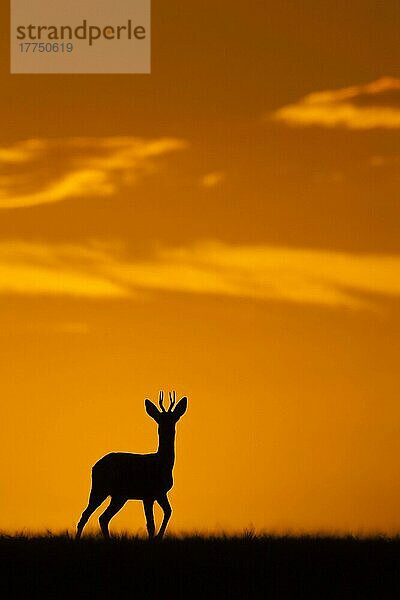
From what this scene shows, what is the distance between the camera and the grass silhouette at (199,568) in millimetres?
15805

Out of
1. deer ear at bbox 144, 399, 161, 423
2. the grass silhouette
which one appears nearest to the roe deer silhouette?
deer ear at bbox 144, 399, 161, 423

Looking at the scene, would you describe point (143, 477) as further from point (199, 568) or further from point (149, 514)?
point (199, 568)

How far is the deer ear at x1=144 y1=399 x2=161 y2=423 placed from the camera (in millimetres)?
20406

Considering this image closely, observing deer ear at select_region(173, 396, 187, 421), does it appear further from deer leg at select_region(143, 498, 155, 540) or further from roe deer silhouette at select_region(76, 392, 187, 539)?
deer leg at select_region(143, 498, 155, 540)

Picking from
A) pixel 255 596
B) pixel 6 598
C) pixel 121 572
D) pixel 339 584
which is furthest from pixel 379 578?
pixel 6 598

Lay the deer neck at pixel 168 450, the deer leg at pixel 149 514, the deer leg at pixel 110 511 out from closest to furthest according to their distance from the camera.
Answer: the deer leg at pixel 149 514 → the deer leg at pixel 110 511 → the deer neck at pixel 168 450

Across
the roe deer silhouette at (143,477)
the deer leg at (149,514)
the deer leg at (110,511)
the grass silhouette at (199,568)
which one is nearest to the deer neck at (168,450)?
the roe deer silhouette at (143,477)

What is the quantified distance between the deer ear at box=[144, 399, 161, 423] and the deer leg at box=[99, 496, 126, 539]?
1.23m

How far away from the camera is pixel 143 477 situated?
20.3m

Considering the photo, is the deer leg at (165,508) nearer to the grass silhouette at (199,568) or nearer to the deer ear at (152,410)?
the grass silhouette at (199,568)

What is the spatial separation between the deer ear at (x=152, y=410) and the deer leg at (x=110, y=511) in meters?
1.23

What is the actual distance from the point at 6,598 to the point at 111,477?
16.5 feet

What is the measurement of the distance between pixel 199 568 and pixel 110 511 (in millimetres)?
3831

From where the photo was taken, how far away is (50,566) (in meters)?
16.9
